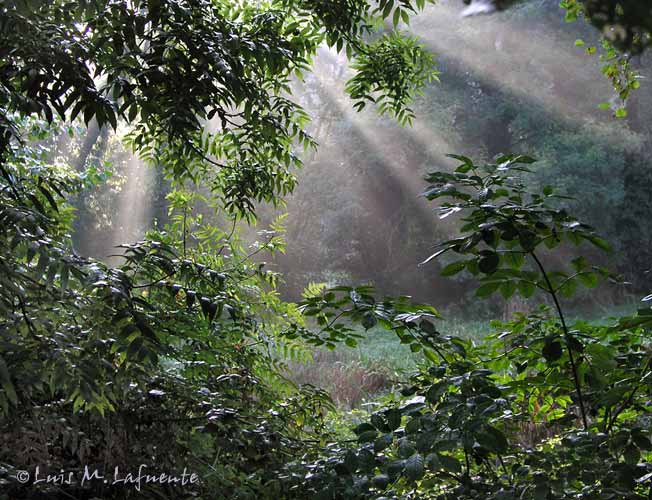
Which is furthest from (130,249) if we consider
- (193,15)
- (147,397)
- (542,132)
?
(542,132)

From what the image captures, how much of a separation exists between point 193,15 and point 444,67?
1525 cm

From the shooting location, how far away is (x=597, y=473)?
103 centimetres

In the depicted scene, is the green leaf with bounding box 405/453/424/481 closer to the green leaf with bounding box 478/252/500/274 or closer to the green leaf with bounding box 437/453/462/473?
the green leaf with bounding box 437/453/462/473

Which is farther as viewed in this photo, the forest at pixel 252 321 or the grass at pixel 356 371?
the grass at pixel 356 371

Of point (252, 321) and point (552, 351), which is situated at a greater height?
point (252, 321)

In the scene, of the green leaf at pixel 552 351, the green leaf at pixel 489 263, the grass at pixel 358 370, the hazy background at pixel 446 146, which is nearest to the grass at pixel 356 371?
the grass at pixel 358 370

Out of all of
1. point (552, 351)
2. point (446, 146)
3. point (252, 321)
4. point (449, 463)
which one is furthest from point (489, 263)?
point (446, 146)

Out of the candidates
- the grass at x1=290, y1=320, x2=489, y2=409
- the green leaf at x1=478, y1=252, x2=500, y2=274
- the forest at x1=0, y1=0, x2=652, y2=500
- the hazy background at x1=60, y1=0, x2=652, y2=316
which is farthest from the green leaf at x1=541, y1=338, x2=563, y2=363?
the hazy background at x1=60, y1=0, x2=652, y2=316

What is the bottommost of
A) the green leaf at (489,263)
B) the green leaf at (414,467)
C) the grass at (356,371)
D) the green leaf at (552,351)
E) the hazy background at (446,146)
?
the green leaf at (414,467)

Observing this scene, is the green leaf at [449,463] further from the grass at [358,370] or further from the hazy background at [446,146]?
the hazy background at [446,146]

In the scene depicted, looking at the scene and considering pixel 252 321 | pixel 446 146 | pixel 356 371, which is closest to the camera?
pixel 252 321

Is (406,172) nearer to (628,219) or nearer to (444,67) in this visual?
(444,67)

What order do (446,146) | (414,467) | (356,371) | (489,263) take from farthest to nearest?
(446,146) → (356,371) → (489,263) → (414,467)

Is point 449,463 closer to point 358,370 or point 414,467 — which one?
point 414,467
